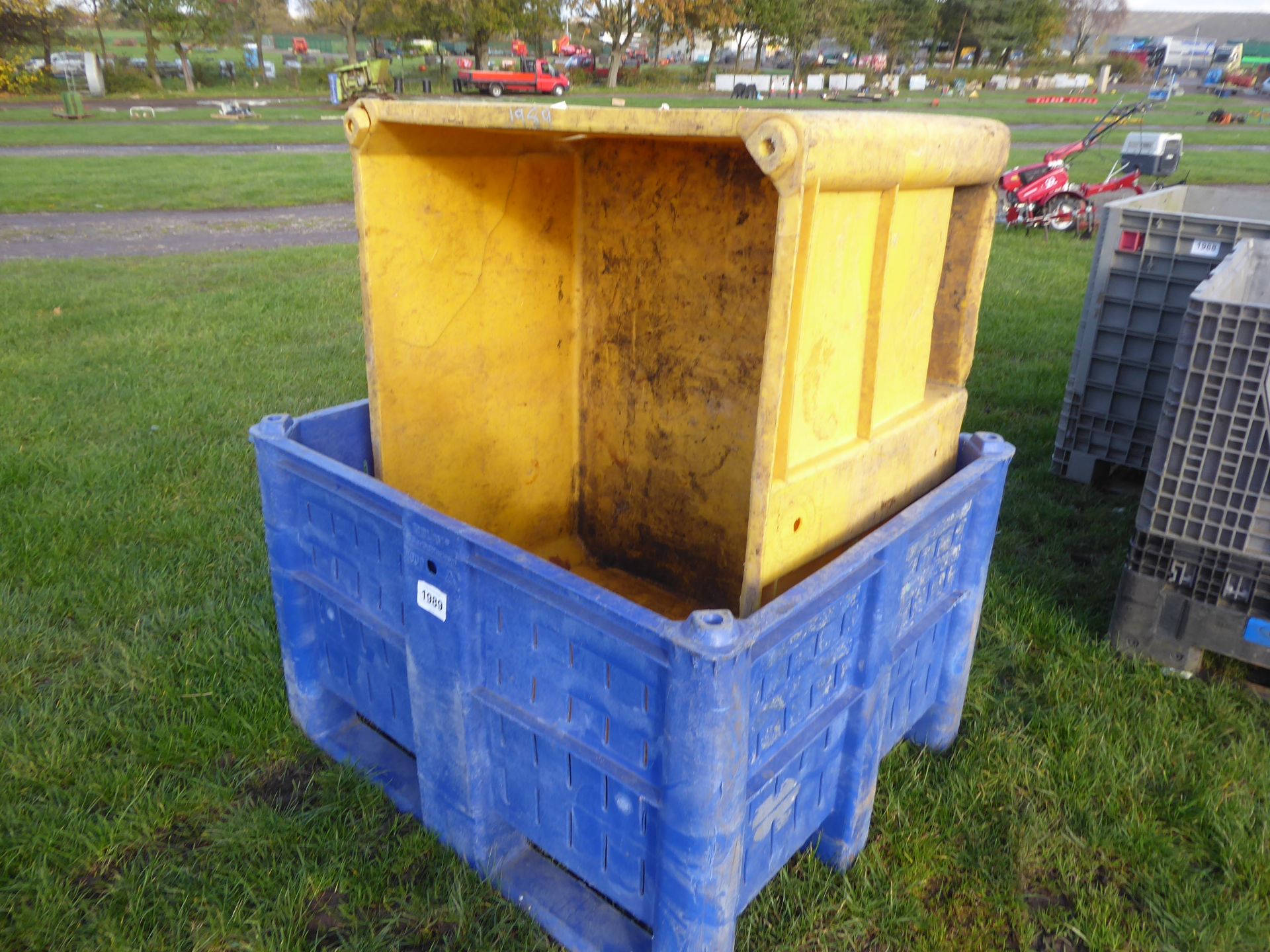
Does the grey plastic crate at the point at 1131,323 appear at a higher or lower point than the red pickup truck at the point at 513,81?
lower

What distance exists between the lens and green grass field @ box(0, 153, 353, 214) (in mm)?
12289

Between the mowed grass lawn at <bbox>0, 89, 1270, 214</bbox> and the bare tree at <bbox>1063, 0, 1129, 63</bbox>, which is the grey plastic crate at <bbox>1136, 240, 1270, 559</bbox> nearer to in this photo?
the mowed grass lawn at <bbox>0, 89, 1270, 214</bbox>

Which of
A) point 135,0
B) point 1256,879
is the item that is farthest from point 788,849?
point 135,0

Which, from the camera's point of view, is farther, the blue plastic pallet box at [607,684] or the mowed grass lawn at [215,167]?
the mowed grass lawn at [215,167]

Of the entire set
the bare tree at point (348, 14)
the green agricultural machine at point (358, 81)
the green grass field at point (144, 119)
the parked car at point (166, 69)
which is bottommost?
the green grass field at point (144, 119)

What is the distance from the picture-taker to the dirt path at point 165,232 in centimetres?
955

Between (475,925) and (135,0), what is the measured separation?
51077 millimetres

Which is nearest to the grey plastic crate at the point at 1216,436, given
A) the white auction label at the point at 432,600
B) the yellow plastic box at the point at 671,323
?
the yellow plastic box at the point at 671,323

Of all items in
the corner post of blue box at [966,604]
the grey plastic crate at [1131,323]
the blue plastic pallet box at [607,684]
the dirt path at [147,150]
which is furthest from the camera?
the dirt path at [147,150]

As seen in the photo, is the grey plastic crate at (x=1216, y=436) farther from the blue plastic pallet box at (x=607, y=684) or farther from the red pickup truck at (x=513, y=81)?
the red pickup truck at (x=513, y=81)

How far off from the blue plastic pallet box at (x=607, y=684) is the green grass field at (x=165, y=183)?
39.2 feet

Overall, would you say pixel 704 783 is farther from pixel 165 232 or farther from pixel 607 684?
pixel 165 232

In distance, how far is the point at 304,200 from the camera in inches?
513

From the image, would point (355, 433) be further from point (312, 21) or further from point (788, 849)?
point (312, 21)
